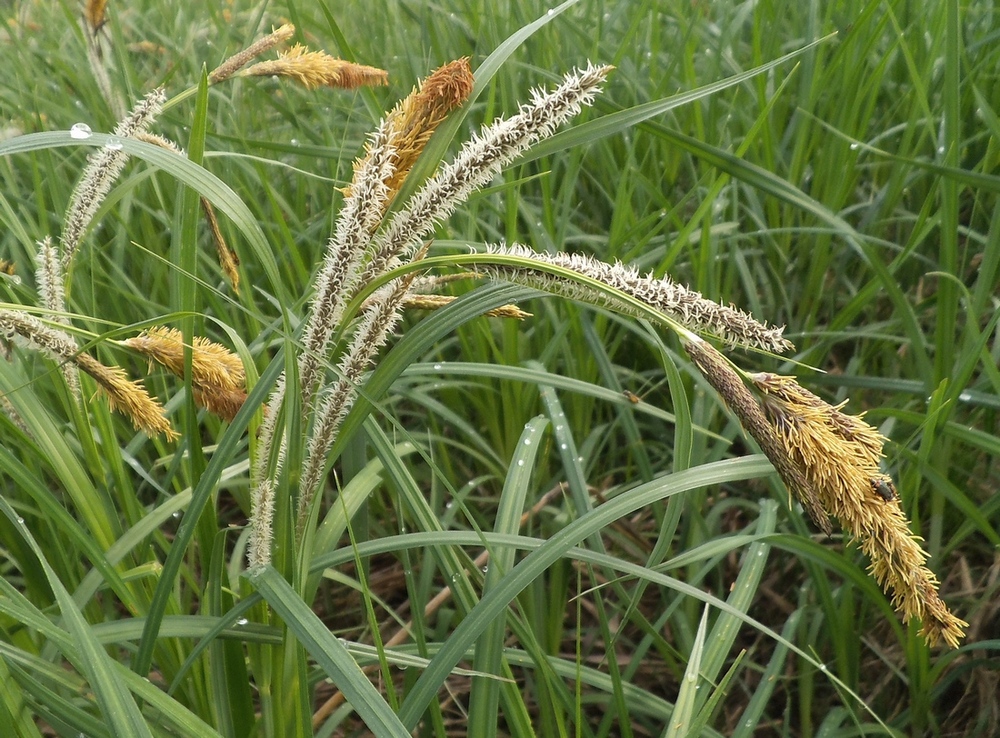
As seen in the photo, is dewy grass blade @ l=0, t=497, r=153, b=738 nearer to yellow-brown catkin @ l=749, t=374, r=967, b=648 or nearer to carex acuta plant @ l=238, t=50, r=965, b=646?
carex acuta plant @ l=238, t=50, r=965, b=646

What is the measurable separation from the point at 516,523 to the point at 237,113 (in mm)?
2031

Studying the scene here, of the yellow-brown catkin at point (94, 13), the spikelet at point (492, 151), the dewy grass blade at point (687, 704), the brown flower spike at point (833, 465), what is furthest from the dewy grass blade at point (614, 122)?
the yellow-brown catkin at point (94, 13)

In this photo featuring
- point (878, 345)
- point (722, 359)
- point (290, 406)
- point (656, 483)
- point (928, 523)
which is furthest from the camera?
point (878, 345)

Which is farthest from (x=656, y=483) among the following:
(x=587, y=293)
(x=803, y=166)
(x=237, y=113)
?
(x=237, y=113)

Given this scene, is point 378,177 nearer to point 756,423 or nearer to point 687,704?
point 756,423

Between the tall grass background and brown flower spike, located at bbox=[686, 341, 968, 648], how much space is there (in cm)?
21

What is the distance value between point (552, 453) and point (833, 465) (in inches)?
52.9

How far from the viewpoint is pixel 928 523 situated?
1.74 meters

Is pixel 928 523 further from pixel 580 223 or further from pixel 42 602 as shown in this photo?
pixel 42 602

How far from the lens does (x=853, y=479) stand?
2.28 feet

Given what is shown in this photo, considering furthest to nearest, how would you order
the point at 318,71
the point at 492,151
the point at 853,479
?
the point at 318,71, the point at 492,151, the point at 853,479

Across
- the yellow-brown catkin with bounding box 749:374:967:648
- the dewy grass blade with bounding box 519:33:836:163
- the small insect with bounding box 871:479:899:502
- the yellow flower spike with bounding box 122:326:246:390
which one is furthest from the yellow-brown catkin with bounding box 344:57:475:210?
the small insect with bounding box 871:479:899:502

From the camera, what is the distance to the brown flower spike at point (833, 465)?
2.32 feet

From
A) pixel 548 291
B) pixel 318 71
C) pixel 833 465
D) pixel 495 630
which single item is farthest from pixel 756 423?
pixel 318 71
